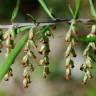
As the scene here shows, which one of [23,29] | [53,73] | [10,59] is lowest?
[10,59]

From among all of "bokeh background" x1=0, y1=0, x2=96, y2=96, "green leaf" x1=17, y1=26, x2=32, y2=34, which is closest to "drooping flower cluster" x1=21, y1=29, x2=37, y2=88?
"green leaf" x1=17, y1=26, x2=32, y2=34

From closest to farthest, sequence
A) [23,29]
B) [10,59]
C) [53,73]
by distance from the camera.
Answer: [10,59] → [23,29] → [53,73]

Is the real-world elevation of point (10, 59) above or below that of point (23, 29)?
below

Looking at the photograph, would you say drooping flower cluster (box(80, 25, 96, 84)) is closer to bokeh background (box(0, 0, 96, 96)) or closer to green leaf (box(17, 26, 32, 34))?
green leaf (box(17, 26, 32, 34))

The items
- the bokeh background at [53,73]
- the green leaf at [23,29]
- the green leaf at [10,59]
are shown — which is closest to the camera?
the green leaf at [10,59]

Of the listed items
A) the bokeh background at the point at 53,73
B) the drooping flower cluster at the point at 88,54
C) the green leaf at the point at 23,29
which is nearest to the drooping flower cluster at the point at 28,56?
the green leaf at the point at 23,29

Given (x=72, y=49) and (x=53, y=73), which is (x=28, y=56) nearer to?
(x=72, y=49)

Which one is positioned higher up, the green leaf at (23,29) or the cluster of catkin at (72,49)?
the green leaf at (23,29)

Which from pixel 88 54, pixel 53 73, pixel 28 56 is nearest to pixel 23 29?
pixel 28 56

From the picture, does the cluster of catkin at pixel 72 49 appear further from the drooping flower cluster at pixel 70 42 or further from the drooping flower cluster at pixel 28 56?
the drooping flower cluster at pixel 28 56

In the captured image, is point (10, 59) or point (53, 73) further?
point (53, 73)

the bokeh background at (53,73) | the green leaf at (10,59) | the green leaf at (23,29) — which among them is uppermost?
the bokeh background at (53,73)

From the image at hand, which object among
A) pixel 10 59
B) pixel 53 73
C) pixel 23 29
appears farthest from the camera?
pixel 53 73
